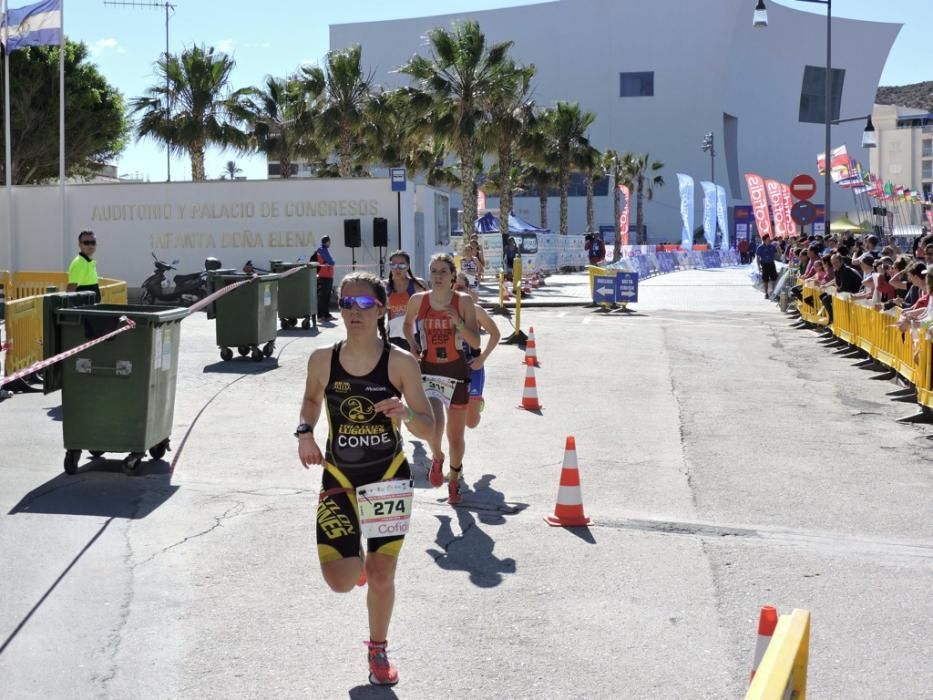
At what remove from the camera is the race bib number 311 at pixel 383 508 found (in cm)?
460

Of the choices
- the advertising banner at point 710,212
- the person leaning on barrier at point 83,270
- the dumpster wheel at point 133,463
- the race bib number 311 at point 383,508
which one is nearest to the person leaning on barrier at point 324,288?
the person leaning on barrier at point 83,270

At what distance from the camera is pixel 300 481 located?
27.9 ft

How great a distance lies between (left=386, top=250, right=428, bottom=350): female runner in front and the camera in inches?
386

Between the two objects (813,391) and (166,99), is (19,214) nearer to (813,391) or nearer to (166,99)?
(166,99)

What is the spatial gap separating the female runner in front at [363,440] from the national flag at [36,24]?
24.3 meters

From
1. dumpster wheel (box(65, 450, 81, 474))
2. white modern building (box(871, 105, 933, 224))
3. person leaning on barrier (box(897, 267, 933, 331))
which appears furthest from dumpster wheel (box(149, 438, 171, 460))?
white modern building (box(871, 105, 933, 224))

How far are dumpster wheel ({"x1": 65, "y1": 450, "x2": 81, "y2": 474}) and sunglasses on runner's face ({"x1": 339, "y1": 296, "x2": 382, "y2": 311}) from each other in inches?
177

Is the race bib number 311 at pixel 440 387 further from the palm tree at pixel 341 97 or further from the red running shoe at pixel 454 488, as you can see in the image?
the palm tree at pixel 341 97

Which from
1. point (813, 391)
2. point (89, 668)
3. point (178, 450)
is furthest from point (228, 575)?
point (813, 391)

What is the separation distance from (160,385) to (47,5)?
20800mm

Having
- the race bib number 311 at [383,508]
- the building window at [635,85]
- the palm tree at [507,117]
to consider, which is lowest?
the race bib number 311 at [383,508]

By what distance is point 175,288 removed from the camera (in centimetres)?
2688

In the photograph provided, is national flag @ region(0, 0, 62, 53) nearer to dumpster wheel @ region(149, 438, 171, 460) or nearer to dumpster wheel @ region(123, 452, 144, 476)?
dumpster wheel @ region(149, 438, 171, 460)

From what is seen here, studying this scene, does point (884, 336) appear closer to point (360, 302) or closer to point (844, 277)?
point (844, 277)
